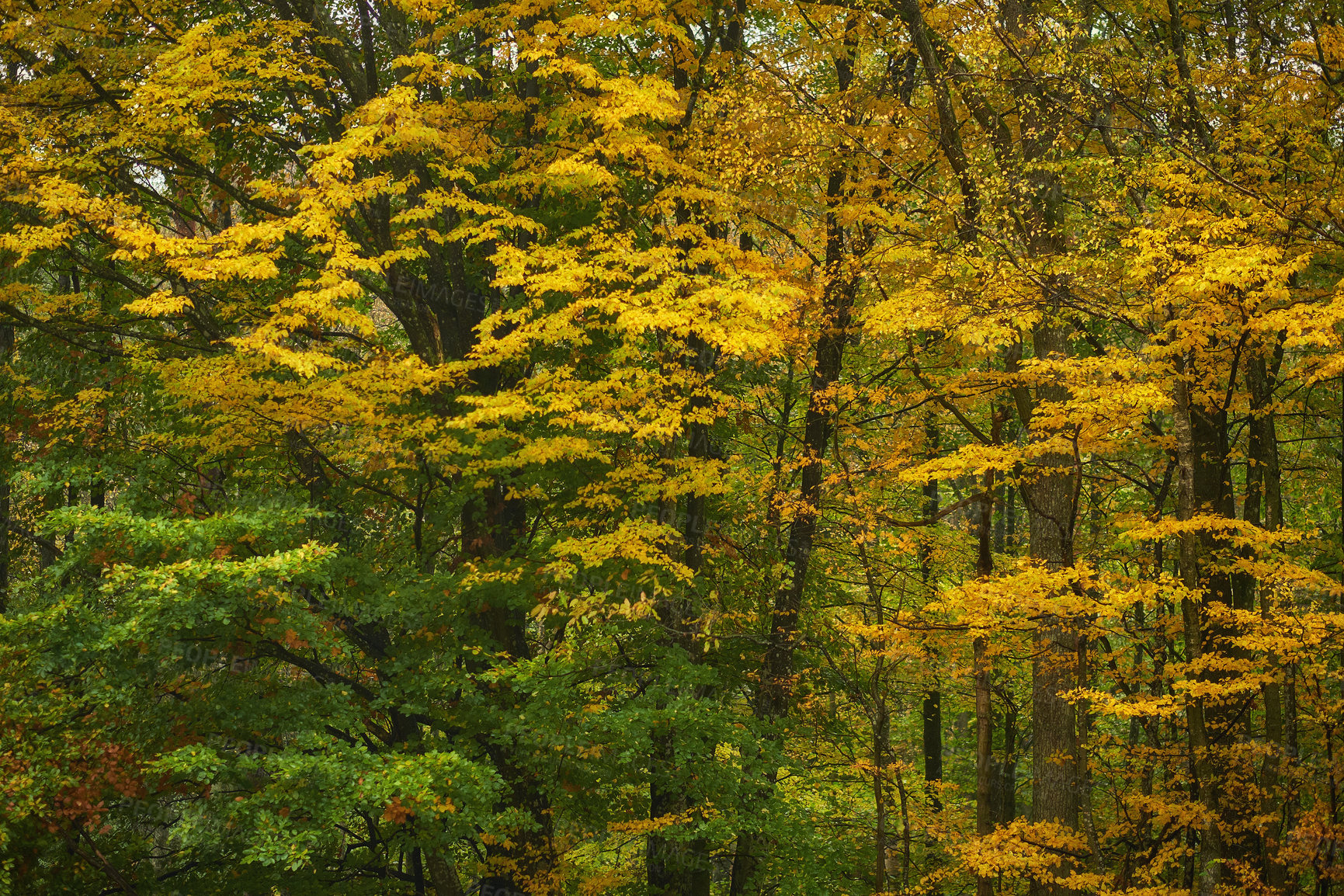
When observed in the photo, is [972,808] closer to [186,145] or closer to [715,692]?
[715,692]

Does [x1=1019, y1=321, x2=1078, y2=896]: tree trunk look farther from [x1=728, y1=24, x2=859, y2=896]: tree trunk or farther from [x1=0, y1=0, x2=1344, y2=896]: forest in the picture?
[x1=728, y1=24, x2=859, y2=896]: tree trunk

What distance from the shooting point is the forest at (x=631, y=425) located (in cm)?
838

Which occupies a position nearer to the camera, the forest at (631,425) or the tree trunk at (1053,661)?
the forest at (631,425)

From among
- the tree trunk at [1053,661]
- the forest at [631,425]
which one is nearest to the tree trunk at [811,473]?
the forest at [631,425]

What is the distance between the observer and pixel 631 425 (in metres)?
10.0

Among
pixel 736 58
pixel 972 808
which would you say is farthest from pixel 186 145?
pixel 972 808

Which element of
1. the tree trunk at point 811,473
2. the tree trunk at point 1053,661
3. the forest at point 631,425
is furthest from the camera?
the tree trunk at point 811,473

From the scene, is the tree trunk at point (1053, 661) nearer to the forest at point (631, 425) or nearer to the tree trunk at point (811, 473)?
the forest at point (631, 425)

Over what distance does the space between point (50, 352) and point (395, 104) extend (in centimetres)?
608

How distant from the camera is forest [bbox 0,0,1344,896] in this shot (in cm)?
838

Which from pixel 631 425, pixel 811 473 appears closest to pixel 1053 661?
pixel 811 473

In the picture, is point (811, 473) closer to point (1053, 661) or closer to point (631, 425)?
point (631, 425)

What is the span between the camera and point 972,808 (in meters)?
15.8

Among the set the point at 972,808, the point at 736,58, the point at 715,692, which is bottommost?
the point at 972,808
